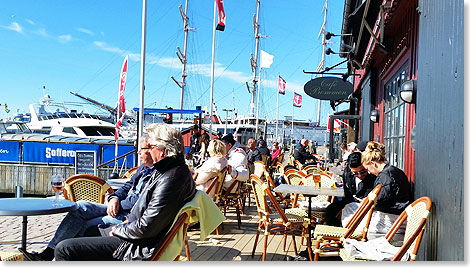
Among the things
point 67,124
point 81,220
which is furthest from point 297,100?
point 81,220

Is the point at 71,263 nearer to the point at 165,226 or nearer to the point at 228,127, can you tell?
the point at 165,226

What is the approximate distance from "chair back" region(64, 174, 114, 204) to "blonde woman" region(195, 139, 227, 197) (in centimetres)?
146

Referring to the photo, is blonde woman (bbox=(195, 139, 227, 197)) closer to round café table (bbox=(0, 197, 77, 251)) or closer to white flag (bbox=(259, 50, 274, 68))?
round café table (bbox=(0, 197, 77, 251))

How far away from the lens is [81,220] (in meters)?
3.77

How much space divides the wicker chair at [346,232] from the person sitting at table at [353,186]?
898 millimetres

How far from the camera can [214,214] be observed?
3088mm

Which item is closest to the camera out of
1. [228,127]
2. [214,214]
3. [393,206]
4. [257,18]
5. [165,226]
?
[165,226]

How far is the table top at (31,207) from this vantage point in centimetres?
321

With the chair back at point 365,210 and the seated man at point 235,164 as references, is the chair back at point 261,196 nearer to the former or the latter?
the chair back at point 365,210

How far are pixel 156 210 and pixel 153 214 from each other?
3 centimetres

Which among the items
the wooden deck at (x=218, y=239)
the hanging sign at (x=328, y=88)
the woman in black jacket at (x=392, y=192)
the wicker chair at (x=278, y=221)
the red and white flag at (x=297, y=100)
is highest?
the red and white flag at (x=297, y=100)

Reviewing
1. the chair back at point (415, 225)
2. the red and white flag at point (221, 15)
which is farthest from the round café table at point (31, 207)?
the red and white flag at point (221, 15)

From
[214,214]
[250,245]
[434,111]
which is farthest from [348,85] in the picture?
[214,214]

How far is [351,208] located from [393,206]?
693 millimetres
